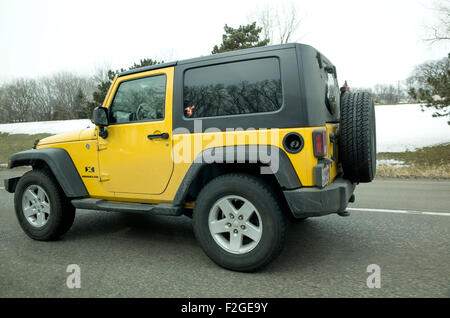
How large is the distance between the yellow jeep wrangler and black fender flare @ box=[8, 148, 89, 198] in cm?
1

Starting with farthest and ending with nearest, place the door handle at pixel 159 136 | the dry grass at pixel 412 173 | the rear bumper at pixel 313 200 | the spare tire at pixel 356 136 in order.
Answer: the dry grass at pixel 412 173
the door handle at pixel 159 136
the spare tire at pixel 356 136
the rear bumper at pixel 313 200

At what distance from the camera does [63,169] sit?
13.5 ft

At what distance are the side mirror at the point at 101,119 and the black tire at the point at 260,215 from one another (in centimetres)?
145

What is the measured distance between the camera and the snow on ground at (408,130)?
56.9ft

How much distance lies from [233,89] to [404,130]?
21.5m

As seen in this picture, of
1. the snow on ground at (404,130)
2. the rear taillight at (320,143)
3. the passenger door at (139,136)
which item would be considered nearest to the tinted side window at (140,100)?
the passenger door at (139,136)

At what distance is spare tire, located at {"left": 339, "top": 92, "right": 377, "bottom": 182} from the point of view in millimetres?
3461

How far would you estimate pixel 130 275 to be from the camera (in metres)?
3.17

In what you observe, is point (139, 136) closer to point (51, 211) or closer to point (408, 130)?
point (51, 211)

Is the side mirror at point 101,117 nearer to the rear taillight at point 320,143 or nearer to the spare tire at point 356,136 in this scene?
the rear taillight at point 320,143

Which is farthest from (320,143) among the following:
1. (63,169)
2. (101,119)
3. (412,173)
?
(412,173)

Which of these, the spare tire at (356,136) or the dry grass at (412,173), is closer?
the spare tire at (356,136)

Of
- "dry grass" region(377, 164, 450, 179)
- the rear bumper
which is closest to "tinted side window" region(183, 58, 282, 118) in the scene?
the rear bumper

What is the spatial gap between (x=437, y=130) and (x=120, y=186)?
72.2 feet
